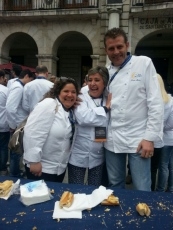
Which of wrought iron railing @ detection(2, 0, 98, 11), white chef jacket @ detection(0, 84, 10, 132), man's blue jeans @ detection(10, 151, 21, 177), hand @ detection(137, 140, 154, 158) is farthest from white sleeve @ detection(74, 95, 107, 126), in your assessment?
wrought iron railing @ detection(2, 0, 98, 11)

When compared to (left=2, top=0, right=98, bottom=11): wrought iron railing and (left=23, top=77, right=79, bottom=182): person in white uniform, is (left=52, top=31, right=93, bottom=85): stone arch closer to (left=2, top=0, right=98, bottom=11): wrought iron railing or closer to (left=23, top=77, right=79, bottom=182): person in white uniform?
(left=2, top=0, right=98, bottom=11): wrought iron railing

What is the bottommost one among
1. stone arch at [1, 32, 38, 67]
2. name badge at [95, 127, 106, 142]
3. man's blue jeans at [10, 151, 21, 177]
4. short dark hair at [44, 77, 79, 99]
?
man's blue jeans at [10, 151, 21, 177]

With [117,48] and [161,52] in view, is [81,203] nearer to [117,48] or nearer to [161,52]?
[117,48]

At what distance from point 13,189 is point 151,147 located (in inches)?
47.5

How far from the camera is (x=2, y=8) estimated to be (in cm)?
1346

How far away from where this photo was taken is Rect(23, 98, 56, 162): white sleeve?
232cm

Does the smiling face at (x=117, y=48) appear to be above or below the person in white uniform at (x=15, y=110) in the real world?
above

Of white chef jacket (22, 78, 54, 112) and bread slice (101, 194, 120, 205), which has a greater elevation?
white chef jacket (22, 78, 54, 112)

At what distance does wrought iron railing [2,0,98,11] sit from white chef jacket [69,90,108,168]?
11.4 meters

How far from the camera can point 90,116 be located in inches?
92.6

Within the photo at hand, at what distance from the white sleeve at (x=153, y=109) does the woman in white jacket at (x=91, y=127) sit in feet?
1.28

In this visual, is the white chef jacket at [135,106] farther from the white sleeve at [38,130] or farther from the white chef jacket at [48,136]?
the white sleeve at [38,130]

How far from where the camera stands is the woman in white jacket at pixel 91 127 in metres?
2.36

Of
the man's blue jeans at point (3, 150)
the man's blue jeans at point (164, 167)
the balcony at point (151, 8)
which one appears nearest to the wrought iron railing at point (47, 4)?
the balcony at point (151, 8)
